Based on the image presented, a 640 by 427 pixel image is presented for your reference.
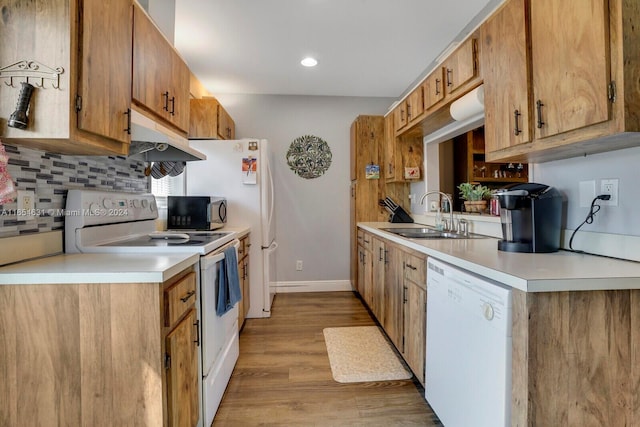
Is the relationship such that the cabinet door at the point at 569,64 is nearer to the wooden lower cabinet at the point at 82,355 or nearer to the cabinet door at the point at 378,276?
the cabinet door at the point at 378,276

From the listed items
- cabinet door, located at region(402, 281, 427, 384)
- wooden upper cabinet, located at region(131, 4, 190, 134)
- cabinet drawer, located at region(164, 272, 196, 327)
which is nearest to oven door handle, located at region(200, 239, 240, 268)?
cabinet drawer, located at region(164, 272, 196, 327)

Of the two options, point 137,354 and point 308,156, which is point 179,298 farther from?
point 308,156

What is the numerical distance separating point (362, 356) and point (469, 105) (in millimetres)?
1858

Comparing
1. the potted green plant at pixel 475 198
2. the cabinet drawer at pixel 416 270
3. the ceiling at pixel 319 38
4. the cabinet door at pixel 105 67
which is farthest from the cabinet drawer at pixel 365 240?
the cabinet door at pixel 105 67

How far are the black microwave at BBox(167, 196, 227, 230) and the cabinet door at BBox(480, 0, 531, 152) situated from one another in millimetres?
2010

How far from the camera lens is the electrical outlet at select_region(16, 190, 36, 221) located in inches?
52.4

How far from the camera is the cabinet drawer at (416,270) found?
1807mm

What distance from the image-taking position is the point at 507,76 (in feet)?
5.14

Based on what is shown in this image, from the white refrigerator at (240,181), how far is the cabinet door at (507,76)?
1965 mm

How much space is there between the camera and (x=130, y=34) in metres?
1.51

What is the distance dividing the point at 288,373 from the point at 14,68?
2038mm

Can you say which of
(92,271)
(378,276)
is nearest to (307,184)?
(378,276)

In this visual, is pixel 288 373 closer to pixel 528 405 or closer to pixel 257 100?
pixel 528 405

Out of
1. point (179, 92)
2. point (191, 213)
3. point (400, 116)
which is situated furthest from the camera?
point (400, 116)
